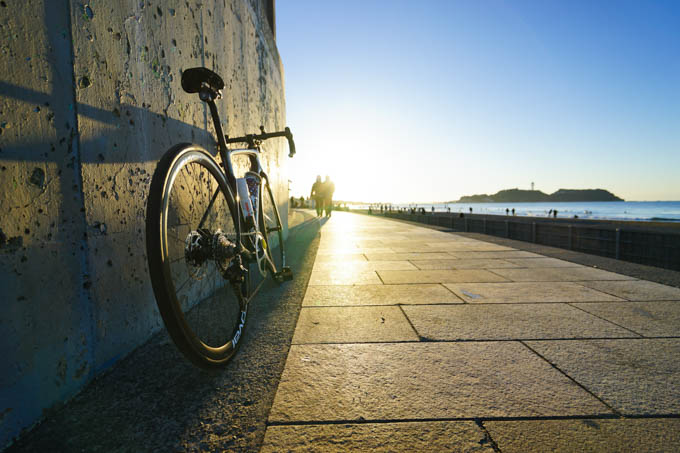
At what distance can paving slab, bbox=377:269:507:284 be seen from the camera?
371 centimetres

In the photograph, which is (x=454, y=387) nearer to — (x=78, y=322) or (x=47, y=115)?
(x=78, y=322)

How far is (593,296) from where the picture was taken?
3.01 m

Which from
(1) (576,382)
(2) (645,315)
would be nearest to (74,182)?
(1) (576,382)

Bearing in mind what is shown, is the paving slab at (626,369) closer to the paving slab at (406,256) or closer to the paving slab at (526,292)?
the paving slab at (526,292)

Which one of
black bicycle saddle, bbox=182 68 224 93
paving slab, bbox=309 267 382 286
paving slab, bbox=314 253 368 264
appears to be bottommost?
paving slab, bbox=309 267 382 286

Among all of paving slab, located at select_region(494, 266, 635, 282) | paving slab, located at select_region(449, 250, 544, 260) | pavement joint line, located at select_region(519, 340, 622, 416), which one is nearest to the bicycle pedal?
pavement joint line, located at select_region(519, 340, 622, 416)

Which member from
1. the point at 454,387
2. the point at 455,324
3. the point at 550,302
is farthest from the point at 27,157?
the point at 550,302

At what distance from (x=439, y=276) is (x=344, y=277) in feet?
4.21

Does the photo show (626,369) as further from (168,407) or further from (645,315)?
(168,407)

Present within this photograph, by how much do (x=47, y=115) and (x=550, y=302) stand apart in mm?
3895

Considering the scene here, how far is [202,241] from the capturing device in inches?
69.1

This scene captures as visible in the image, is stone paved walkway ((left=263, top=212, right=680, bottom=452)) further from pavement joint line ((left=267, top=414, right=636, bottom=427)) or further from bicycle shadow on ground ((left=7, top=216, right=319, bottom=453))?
bicycle shadow on ground ((left=7, top=216, right=319, bottom=453))

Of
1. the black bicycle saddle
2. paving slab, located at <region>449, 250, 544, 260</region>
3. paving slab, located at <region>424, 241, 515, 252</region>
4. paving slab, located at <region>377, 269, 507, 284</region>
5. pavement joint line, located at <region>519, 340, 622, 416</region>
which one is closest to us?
pavement joint line, located at <region>519, 340, 622, 416</region>

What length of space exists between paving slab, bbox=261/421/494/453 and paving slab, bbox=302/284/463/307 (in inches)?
64.0
